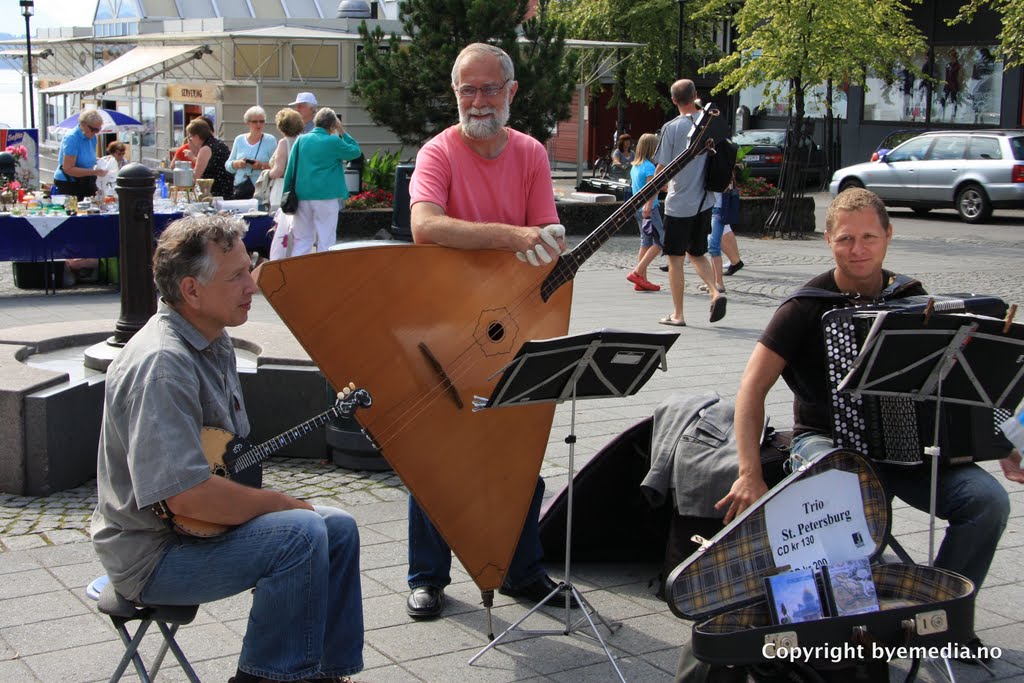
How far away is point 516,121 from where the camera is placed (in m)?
16.0

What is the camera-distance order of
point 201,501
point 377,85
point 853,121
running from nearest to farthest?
1. point 201,501
2. point 377,85
3. point 853,121

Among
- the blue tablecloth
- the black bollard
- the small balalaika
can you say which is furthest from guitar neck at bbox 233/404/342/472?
the blue tablecloth

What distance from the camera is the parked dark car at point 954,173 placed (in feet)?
65.5

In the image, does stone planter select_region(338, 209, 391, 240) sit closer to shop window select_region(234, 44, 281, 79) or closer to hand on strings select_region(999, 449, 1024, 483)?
shop window select_region(234, 44, 281, 79)

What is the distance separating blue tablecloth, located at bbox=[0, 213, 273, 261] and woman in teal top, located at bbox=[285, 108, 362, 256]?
1.19m

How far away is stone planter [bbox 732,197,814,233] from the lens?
1759 centimetres

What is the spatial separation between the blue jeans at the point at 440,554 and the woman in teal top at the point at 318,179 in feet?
22.7

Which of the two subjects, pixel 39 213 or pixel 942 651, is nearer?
pixel 942 651

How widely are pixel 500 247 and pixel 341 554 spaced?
3.75ft

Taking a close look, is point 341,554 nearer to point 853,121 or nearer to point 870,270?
point 870,270

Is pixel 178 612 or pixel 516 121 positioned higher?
pixel 516 121


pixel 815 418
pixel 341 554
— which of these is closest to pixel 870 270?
pixel 815 418

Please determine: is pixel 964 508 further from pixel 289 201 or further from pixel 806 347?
pixel 289 201

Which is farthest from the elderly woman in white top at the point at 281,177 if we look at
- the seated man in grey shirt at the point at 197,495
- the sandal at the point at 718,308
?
the seated man in grey shirt at the point at 197,495
